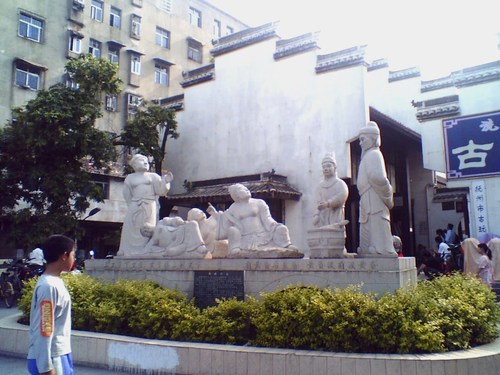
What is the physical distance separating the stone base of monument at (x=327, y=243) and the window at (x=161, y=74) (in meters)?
18.9

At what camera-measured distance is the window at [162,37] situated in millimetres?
24406

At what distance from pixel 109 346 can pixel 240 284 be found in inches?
88.7

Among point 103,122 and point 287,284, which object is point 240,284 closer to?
point 287,284

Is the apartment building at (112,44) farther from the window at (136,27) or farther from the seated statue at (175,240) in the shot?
the seated statue at (175,240)

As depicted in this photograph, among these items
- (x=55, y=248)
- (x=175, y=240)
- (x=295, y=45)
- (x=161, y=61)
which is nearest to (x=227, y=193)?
(x=295, y=45)

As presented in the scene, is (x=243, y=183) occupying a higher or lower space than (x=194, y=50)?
lower

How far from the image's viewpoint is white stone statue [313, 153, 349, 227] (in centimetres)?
749

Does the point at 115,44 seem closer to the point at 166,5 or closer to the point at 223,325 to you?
the point at 166,5

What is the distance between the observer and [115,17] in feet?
73.2

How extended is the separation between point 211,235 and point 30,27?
Result: 14993 millimetres

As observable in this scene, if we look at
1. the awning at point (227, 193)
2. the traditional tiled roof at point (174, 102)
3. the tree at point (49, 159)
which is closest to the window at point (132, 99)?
the traditional tiled roof at point (174, 102)

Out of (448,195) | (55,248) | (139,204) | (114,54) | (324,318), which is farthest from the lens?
(114,54)

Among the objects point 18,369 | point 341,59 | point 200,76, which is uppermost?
point 200,76

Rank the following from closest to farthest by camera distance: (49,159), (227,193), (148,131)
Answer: (49,159) < (227,193) < (148,131)
